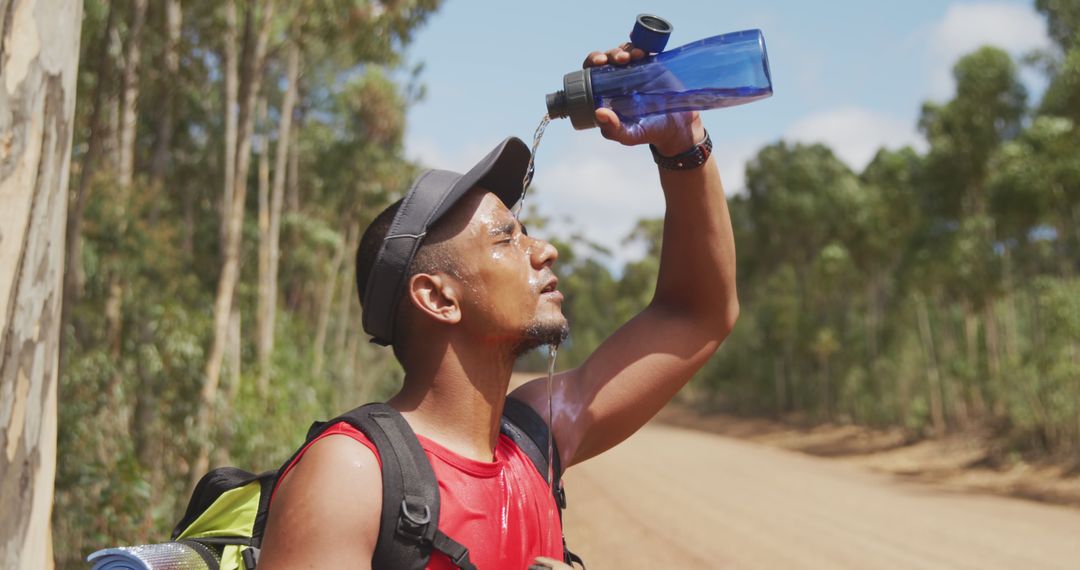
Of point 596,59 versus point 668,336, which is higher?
point 596,59

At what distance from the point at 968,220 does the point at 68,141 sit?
2124 centimetres

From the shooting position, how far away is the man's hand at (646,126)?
2.10 meters

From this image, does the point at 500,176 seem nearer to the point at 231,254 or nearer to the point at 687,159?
the point at 687,159

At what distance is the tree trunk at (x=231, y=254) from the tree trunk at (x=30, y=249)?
24.0 ft

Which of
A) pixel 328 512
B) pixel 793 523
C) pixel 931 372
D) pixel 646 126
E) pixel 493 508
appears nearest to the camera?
pixel 328 512

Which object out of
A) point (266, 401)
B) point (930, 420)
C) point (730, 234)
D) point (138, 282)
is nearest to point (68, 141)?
point (730, 234)

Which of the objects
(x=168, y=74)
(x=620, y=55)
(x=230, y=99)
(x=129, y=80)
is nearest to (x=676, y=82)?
(x=620, y=55)

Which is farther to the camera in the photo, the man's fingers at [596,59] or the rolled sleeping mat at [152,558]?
the man's fingers at [596,59]

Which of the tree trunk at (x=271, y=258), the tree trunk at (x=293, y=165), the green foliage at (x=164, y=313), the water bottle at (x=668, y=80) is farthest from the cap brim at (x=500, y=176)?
the tree trunk at (x=293, y=165)

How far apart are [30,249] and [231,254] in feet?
30.1

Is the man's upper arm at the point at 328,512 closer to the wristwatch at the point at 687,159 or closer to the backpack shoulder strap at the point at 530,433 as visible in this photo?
the backpack shoulder strap at the point at 530,433

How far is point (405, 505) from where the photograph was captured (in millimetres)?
1750

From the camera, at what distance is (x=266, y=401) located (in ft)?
33.4

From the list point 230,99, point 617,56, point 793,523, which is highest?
point 230,99
